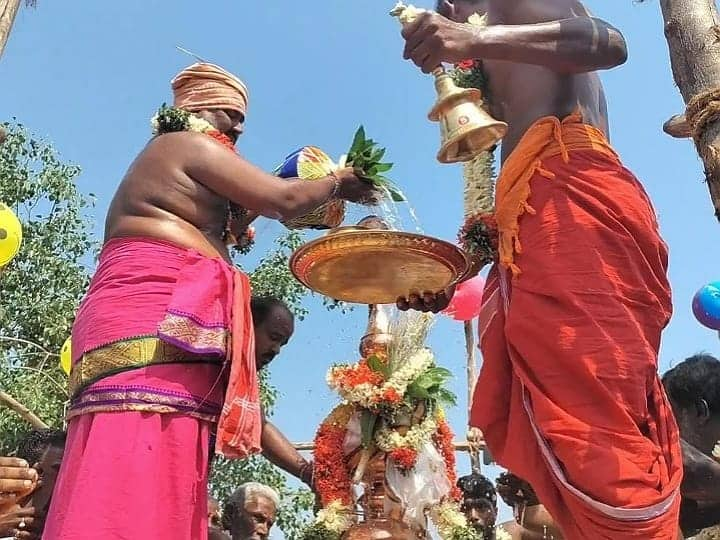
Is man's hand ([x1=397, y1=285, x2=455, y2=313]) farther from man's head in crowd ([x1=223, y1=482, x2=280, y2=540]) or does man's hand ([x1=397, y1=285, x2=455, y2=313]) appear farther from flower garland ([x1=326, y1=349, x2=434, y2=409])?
man's head in crowd ([x1=223, y1=482, x2=280, y2=540])

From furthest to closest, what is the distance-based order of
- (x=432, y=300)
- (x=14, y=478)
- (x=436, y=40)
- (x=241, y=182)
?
(x=432, y=300) → (x=14, y=478) → (x=241, y=182) → (x=436, y=40)

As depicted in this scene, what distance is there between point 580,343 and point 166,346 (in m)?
1.29

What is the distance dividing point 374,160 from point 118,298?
1090 mm

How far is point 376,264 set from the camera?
3.23 metres

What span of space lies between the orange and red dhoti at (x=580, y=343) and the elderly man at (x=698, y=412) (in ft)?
3.65

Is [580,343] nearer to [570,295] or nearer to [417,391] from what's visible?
[570,295]

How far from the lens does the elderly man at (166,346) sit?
2473 mm

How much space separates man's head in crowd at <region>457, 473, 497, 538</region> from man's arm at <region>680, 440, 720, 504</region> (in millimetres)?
2438

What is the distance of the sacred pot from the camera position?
489cm

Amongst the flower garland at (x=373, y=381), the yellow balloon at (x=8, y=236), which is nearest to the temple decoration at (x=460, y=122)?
the flower garland at (x=373, y=381)

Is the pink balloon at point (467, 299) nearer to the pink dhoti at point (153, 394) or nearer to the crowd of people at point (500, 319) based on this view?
the crowd of people at point (500, 319)

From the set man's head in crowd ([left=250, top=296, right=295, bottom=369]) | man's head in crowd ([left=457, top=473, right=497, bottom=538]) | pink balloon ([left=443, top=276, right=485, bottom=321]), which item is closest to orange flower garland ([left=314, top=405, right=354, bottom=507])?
man's head in crowd ([left=457, top=473, right=497, bottom=538])

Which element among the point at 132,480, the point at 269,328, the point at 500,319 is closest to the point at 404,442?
the point at 269,328

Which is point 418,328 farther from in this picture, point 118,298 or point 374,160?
point 118,298
